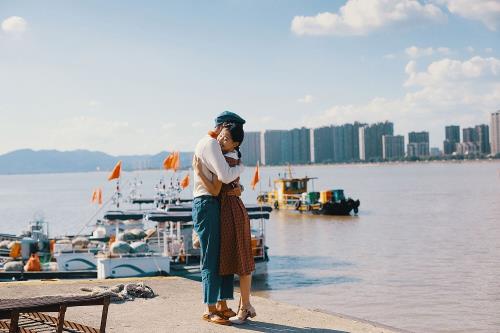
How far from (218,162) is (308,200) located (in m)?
51.3

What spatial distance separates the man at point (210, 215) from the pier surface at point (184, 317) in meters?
0.31

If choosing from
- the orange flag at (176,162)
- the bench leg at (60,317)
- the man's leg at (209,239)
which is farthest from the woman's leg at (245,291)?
the orange flag at (176,162)

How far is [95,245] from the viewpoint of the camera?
78.4 ft

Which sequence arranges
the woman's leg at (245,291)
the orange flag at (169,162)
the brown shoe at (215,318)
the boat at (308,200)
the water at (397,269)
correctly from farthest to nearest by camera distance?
the boat at (308,200) → the orange flag at (169,162) → the water at (397,269) → the woman's leg at (245,291) → the brown shoe at (215,318)

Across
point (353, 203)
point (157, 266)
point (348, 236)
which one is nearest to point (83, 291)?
point (157, 266)

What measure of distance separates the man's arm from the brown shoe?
1.39 metres

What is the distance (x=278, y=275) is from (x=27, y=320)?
60.5 feet

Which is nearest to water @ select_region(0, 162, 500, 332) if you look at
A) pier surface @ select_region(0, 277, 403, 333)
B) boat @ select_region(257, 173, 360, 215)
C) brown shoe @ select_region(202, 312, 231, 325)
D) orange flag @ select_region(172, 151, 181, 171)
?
boat @ select_region(257, 173, 360, 215)

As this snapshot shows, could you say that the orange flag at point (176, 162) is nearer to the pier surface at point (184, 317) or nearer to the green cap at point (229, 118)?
the pier surface at point (184, 317)

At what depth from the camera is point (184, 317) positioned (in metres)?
7.20

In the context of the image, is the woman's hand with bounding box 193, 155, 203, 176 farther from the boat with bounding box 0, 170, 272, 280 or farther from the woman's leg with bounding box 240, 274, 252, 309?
the boat with bounding box 0, 170, 272, 280

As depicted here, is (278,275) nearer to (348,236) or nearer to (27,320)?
(348,236)

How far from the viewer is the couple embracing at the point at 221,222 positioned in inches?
267

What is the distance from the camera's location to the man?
22.1ft
